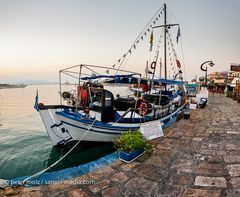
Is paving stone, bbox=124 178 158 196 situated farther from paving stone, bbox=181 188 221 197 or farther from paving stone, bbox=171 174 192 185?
paving stone, bbox=181 188 221 197

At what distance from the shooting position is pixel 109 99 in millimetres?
6996

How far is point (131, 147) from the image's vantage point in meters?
4.28

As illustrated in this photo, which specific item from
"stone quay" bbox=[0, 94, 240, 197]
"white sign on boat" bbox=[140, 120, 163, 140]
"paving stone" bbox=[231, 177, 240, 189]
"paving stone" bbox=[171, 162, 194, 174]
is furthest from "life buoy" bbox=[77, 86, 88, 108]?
"paving stone" bbox=[231, 177, 240, 189]

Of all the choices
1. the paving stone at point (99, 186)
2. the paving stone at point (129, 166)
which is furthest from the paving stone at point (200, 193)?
the paving stone at point (99, 186)

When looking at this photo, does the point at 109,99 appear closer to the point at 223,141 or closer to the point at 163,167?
the point at 163,167

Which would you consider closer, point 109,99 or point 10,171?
point 10,171

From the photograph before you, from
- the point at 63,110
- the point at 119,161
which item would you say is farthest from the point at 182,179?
the point at 63,110

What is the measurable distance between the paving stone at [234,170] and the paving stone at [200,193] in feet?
2.68

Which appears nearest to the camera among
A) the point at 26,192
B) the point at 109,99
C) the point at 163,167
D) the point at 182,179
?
the point at 26,192

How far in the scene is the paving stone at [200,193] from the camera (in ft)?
9.48

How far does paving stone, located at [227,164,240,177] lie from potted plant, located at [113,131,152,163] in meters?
1.91

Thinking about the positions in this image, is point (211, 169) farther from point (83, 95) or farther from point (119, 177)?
point (83, 95)

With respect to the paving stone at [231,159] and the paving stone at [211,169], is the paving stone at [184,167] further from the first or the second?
the paving stone at [231,159]

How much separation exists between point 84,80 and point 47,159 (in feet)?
12.8
